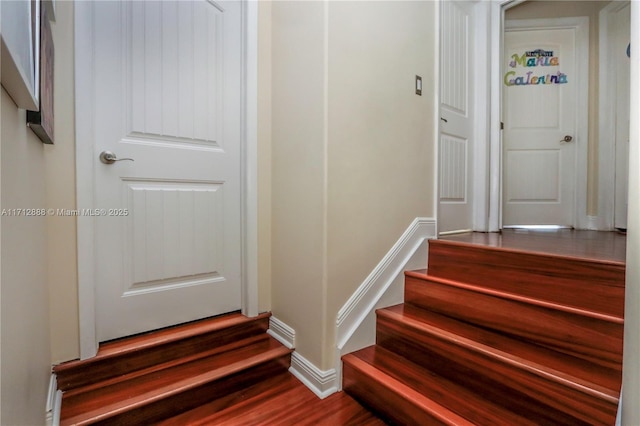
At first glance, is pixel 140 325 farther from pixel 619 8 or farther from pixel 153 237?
pixel 619 8

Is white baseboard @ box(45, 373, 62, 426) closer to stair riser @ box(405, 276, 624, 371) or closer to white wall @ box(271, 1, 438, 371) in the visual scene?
white wall @ box(271, 1, 438, 371)

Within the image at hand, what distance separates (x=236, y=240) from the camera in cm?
167

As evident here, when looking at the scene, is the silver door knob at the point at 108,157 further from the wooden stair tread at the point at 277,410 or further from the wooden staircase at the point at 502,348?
the wooden staircase at the point at 502,348

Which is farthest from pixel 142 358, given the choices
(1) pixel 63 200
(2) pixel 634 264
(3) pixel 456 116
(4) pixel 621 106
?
(4) pixel 621 106

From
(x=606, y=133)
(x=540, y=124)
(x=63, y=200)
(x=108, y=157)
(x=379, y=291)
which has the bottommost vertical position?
(x=379, y=291)

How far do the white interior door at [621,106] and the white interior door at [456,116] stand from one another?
138 cm

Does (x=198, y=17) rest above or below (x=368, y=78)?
above

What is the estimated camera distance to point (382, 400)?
120 cm

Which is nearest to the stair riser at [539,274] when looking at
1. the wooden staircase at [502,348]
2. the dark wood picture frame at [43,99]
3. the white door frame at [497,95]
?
the wooden staircase at [502,348]

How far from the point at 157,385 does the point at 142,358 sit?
14 centimetres

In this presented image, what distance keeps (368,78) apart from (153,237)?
133cm

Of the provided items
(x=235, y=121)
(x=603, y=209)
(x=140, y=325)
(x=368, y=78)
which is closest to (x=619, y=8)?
(x=603, y=209)

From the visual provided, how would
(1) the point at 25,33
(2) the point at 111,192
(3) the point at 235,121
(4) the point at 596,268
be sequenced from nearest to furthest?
(1) the point at 25,33 < (4) the point at 596,268 < (2) the point at 111,192 < (3) the point at 235,121

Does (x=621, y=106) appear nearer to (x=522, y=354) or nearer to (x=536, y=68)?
(x=536, y=68)
